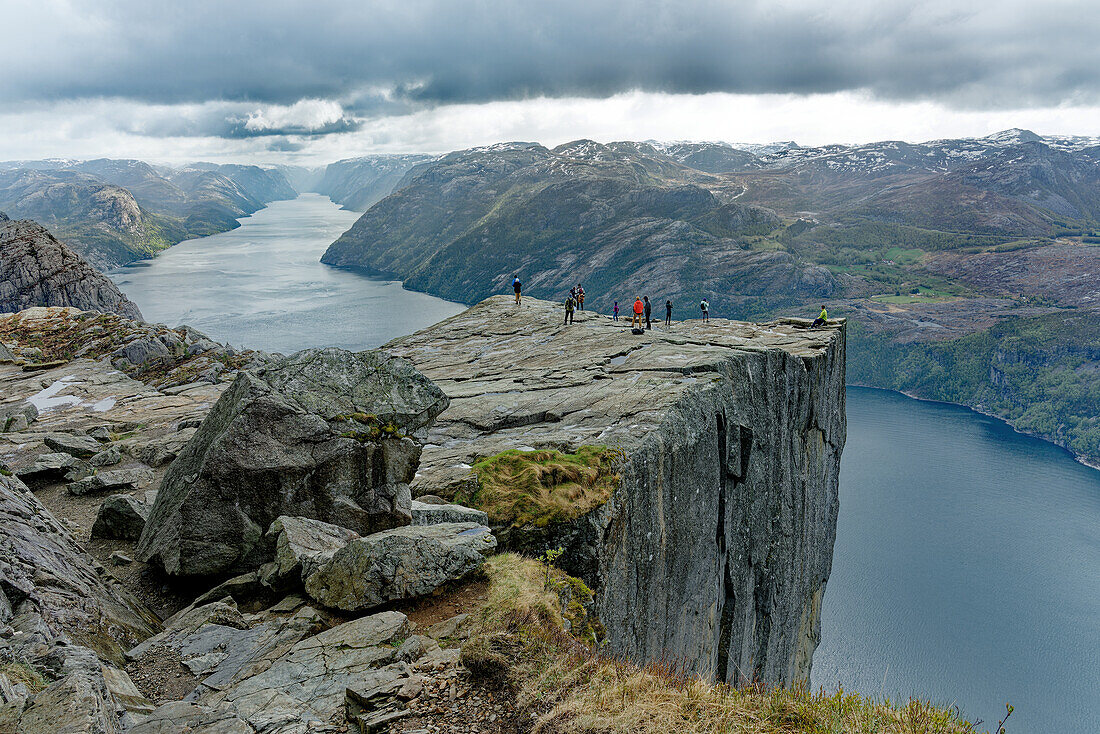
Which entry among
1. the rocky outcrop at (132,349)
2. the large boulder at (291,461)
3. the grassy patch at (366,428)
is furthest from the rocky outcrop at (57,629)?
the rocky outcrop at (132,349)

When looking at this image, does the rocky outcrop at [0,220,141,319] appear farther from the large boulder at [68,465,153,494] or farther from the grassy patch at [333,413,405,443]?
the grassy patch at [333,413,405,443]

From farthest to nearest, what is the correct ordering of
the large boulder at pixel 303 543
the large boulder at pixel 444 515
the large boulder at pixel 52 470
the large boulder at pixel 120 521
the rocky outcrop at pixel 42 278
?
1. the rocky outcrop at pixel 42 278
2. the large boulder at pixel 52 470
3. the large boulder at pixel 120 521
4. the large boulder at pixel 444 515
5. the large boulder at pixel 303 543

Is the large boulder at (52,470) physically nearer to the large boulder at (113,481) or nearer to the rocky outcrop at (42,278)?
the large boulder at (113,481)

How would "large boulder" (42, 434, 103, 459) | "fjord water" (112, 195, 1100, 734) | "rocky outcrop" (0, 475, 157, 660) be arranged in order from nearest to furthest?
"rocky outcrop" (0, 475, 157, 660), "large boulder" (42, 434, 103, 459), "fjord water" (112, 195, 1100, 734)

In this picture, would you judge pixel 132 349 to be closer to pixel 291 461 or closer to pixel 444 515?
pixel 291 461

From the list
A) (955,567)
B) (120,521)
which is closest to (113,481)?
(120,521)

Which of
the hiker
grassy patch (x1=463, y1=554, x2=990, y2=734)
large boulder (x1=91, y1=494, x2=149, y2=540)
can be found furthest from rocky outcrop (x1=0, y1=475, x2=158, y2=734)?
the hiker
